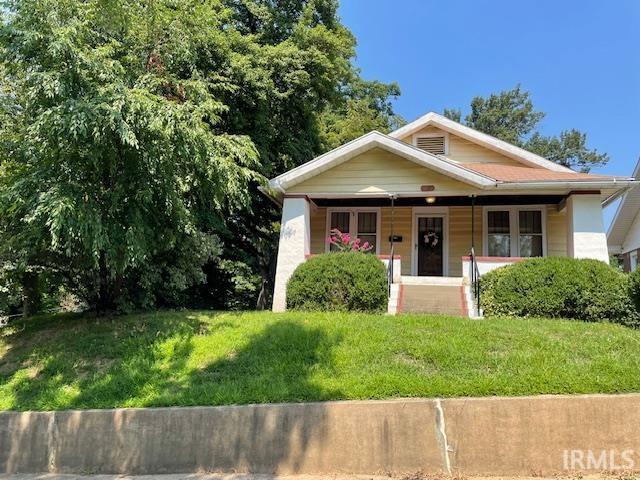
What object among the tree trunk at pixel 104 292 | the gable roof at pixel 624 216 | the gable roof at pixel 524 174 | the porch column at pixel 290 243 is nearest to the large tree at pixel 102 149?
the tree trunk at pixel 104 292

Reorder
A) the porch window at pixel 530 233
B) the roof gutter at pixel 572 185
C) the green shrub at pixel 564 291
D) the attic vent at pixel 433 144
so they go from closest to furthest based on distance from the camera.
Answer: the green shrub at pixel 564 291
the roof gutter at pixel 572 185
the porch window at pixel 530 233
the attic vent at pixel 433 144

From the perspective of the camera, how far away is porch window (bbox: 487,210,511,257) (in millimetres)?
13328

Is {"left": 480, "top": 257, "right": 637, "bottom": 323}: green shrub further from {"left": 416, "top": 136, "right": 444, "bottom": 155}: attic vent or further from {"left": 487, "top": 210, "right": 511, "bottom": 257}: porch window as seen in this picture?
{"left": 416, "top": 136, "right": 444, "bottom": 155}: attic vent

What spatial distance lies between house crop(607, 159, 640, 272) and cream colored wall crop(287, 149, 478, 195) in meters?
8.73

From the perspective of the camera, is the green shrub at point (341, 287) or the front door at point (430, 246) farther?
the front door at point (430, 246)

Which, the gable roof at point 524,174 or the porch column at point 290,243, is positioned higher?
the gable roof at point 524,174

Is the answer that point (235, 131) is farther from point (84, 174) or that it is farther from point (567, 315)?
point (567, 315)

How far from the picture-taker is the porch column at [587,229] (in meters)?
11.0

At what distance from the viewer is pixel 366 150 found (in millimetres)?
12266

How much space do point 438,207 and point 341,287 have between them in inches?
209

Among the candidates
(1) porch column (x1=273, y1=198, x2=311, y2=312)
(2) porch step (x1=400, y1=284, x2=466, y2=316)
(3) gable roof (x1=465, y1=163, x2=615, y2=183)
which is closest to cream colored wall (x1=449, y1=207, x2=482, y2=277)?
(3) gable roof (x1=465, y1=163, x2=615, y2=183)

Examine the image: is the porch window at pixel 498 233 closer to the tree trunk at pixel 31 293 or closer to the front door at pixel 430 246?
the front door at pixel 430 246

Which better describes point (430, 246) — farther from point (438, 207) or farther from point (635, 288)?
point (635, 288)

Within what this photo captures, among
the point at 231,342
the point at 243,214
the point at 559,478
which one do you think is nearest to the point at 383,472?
the point at 559,478
